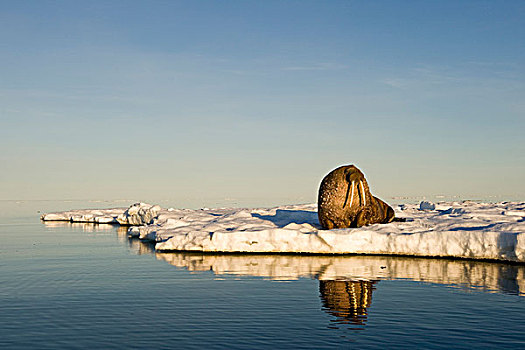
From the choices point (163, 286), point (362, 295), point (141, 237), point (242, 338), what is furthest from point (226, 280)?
point (141, 237)

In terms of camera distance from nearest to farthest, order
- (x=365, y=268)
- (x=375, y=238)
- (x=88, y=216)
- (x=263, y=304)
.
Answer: (x=263, y=304) < (x=365, y=268) < (x=375, y=238) < (x=88, y=216)

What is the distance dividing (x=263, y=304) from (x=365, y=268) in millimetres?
6596

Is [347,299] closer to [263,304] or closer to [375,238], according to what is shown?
[263,304]

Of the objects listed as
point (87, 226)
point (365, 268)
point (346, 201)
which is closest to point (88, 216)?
point (87, 226)

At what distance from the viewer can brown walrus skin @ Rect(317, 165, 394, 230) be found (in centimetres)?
2373

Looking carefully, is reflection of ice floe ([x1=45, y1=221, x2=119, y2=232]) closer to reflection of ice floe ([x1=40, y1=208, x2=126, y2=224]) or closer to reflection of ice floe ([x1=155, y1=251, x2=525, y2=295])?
reflection of ice floe ([x1=40, y1=208, x2=126, y2=224])

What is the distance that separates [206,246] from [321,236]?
521cm

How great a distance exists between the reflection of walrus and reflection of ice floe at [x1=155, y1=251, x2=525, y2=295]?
1.01m

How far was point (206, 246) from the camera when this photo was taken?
912 inches

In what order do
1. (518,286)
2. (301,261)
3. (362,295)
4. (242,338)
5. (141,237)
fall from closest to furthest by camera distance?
(242,338) < (362,295) < (518,286) < (301,261) < (141,237)

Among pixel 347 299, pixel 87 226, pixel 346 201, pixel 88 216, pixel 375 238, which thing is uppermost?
pixel 346 201

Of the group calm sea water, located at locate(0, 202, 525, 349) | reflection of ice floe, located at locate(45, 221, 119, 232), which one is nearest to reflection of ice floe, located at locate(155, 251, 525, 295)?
calm sea water, located at locate(0, 202, 525, 349)

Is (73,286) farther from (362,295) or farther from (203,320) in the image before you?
(362,295)

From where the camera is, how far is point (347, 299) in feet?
42.6
